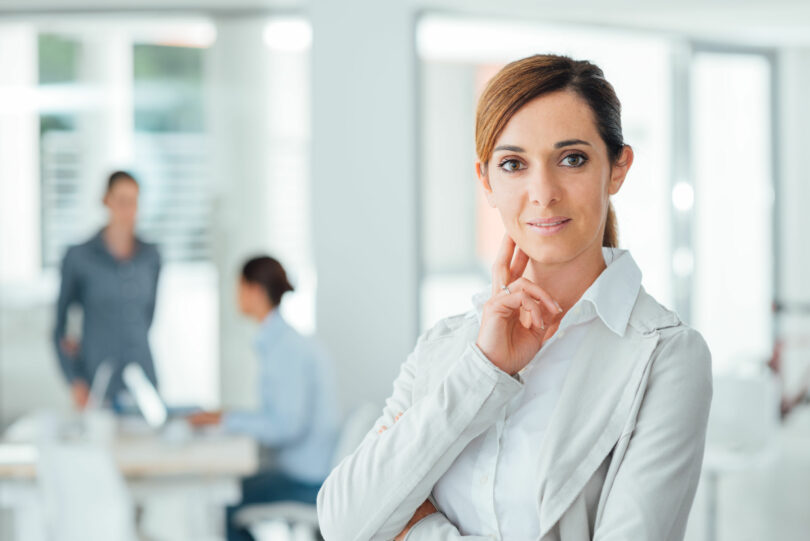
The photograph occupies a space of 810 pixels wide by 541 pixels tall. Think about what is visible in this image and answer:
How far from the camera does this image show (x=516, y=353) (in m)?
1.21

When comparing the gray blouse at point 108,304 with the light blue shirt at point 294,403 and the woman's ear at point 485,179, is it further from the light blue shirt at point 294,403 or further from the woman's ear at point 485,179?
the woman's ear at point 485,179

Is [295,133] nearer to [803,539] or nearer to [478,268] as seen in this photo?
[478,268]

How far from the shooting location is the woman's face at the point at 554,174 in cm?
119

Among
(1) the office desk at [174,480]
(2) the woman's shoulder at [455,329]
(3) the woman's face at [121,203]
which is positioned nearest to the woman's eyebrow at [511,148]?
(2) the woman's shoulder at [455,329]

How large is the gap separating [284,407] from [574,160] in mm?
2527

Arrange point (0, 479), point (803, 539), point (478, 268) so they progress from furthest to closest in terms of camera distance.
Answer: point (478, 268), point (803, 539), point (0, 479)

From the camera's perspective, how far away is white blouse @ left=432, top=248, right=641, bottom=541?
1206 millimetres

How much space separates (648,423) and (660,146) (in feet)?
14.9

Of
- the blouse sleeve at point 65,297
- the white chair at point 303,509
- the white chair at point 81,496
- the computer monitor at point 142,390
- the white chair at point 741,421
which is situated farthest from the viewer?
the computer monitor at point 142,390

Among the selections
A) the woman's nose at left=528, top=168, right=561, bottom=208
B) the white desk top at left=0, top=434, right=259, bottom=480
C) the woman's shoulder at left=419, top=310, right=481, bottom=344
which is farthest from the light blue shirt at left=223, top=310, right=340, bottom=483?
the woman's nose at left=528, top=168, right=561, bottom=208

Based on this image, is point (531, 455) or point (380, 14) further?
point (380, 14)

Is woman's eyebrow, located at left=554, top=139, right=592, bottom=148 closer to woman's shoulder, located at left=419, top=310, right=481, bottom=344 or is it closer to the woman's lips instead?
the woman's lips

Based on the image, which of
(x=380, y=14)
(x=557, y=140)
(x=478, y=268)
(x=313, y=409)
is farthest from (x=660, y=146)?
(x=557, y=140)

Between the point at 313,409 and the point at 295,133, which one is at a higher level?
the point at 295,133
